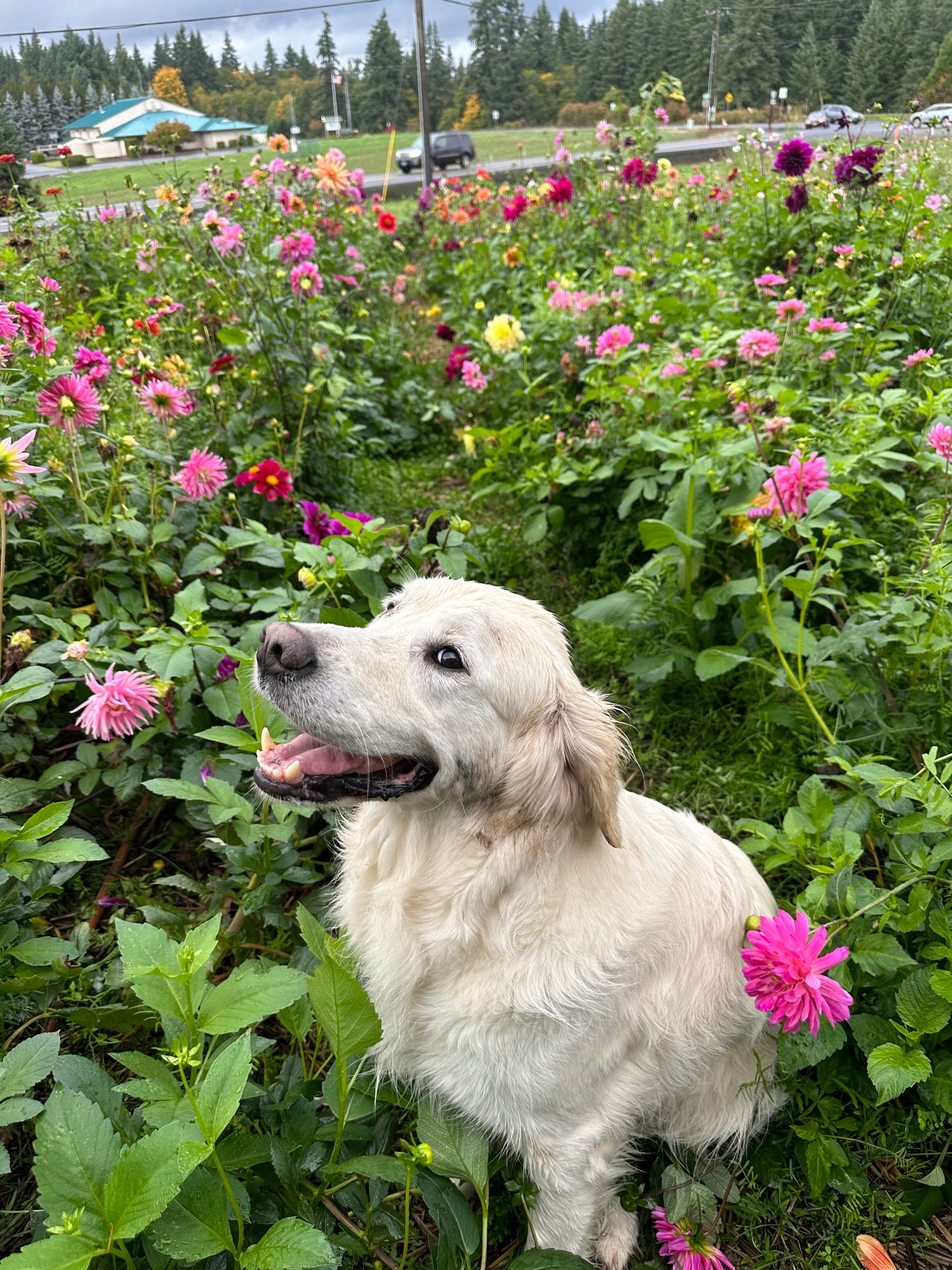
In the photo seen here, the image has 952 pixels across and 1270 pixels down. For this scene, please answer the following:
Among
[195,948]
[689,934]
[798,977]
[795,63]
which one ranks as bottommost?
[689,934]

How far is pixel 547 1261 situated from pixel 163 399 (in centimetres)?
254

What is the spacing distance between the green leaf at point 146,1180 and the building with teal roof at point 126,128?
5.04m

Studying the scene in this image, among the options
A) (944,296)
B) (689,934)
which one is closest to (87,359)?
(689,934)

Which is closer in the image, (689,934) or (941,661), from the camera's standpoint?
(689,934)

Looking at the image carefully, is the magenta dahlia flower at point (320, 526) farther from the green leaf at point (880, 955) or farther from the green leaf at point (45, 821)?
the green leaf at point (880, 955)

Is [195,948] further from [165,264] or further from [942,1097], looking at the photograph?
[165,264]

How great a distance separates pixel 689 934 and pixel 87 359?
102 inches

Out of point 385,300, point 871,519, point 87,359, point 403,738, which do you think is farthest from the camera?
point 385,300

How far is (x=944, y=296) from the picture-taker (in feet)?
13.7

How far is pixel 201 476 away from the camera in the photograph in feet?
8.44

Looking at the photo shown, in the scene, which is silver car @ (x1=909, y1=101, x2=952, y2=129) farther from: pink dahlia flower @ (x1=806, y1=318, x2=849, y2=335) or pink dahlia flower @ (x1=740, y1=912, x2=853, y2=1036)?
pink dahlia flower @ (x1=740, y1=912, x2=853, y2=1036)

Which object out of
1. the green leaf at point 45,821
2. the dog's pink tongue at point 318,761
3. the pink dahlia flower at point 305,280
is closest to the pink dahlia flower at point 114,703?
the green leaf at point 45,821

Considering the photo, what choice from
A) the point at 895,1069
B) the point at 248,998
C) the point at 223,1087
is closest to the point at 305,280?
the point at 248,998

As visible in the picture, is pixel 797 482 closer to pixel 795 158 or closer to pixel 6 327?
pixel 6 327
